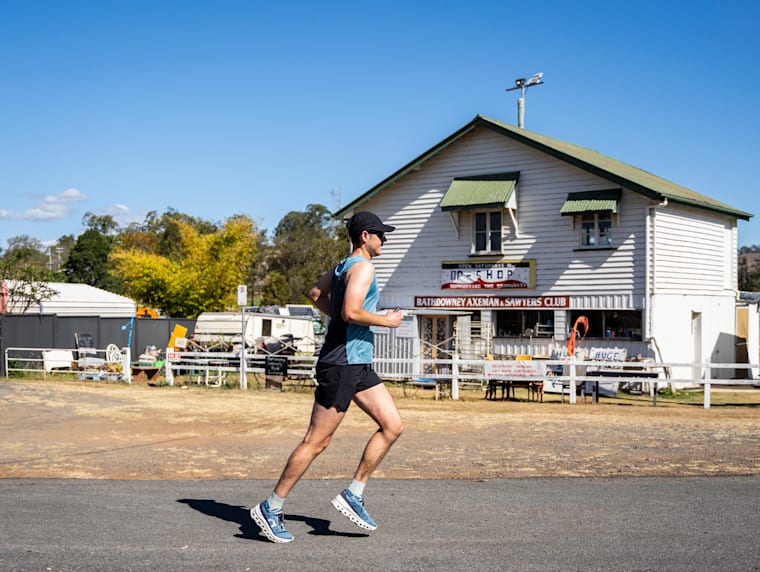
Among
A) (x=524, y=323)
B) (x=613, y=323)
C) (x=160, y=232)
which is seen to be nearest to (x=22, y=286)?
(x=524, y=323)

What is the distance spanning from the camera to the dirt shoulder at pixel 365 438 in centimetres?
1005

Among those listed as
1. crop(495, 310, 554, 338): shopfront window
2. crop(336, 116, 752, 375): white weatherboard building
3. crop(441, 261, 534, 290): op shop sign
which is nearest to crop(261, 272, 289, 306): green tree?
crop(336, 116, 752, 375): white weatherboard building

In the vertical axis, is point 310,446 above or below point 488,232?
below

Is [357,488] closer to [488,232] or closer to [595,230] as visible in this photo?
[595,230]

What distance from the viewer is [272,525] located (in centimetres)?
594

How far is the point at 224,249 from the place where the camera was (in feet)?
141

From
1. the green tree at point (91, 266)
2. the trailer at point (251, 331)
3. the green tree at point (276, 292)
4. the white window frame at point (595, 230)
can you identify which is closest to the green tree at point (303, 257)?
the green tree at point (276, 292)

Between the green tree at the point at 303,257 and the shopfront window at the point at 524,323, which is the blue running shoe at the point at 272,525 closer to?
the shopfront window at the point at 524,323

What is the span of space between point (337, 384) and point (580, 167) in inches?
810

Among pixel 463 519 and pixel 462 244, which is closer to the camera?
pixel 463 519

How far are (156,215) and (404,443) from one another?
75839mm

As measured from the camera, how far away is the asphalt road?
548cm

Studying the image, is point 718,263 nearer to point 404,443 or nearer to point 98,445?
point 404,443

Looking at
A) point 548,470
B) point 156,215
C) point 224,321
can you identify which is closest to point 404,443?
point 548,470
